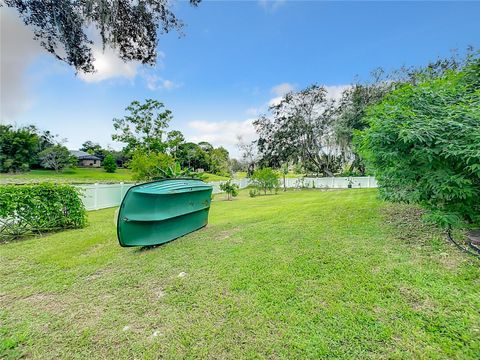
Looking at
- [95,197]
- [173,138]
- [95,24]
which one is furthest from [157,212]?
[173,138]

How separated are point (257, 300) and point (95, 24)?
4816 millimetres

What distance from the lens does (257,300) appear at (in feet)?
8.10

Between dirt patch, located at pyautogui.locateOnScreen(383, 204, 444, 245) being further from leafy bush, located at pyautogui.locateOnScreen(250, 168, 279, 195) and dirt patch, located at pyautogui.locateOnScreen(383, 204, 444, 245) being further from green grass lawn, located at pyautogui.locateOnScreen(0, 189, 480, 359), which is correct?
leafy bush, located at pyautogui.locateOnScreen(250, 168, 279, 195)

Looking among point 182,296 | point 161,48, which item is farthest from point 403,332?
point 161,48

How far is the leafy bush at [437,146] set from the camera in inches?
113

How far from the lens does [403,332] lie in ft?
6.16

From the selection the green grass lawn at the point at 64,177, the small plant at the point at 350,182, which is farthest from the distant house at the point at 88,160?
the small plant at the point at 350,182

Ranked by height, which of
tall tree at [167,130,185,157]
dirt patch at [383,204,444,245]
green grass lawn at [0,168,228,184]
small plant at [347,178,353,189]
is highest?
tall tree at [167,130,185,157]

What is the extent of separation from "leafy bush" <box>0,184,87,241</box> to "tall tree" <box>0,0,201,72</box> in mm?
3348

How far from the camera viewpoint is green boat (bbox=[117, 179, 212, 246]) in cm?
416

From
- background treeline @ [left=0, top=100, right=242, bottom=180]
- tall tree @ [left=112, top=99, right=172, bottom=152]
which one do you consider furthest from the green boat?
tall tree @ [left=112, top=99, right=172, bottom=152]

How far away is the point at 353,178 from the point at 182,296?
24.0 m

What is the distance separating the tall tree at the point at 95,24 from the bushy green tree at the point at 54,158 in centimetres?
3714

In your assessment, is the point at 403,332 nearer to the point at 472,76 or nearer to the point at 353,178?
the point at 472,76
